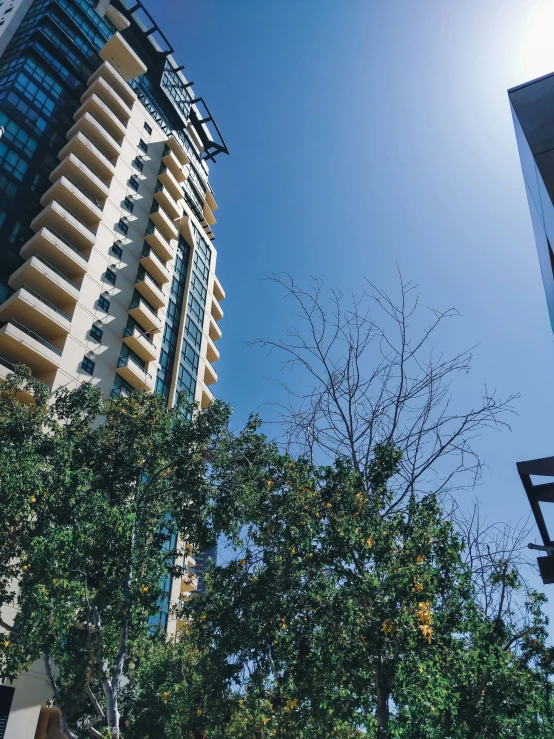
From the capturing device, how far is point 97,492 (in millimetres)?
11625

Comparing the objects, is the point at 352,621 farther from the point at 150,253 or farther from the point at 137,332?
the point at 150,253

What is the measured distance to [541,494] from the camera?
540 centimetres

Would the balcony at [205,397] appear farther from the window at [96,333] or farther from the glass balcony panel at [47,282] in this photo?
the glass balcony panel at [47,282]

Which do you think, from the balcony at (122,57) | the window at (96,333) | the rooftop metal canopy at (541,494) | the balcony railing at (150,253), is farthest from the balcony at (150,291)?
the rooftop metal canopy at (541,494)

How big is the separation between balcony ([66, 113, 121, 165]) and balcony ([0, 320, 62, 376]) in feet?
47.9

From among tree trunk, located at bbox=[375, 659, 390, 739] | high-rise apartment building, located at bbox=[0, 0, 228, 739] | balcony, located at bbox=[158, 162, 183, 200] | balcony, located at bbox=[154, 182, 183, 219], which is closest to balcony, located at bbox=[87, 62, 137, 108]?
high-rise apartment building, located at bbox=[0, 0, 228, 739]

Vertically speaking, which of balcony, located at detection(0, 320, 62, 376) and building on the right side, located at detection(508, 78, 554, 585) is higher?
balcony, located at detection(0, 320, 62, 376)

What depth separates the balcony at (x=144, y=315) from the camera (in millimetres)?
32809

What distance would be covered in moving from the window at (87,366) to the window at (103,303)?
12.3 ft

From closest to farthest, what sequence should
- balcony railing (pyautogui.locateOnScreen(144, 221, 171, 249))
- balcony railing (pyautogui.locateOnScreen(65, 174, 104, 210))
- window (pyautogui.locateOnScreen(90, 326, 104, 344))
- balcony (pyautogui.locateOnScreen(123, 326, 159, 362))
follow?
window (pyautogui.locateOnScreen(90, 326, 104, 344)) → balcony (pyautogui.locateOnScreen(123, 326, 159, 362)) → balcony railing (pyautogui.locateOnScreen(65, 174, 104, 210)) → balcony railing (pyautogui.locateOnScreen(144, 221, 171, 249))

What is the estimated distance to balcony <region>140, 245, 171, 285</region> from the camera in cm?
3534

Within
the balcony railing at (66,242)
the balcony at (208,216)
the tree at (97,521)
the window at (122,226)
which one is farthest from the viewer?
the balcony at (208,216)

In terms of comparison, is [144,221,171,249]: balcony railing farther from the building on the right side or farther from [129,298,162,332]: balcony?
the building on the right side

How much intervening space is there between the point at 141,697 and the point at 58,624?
6167 mm
